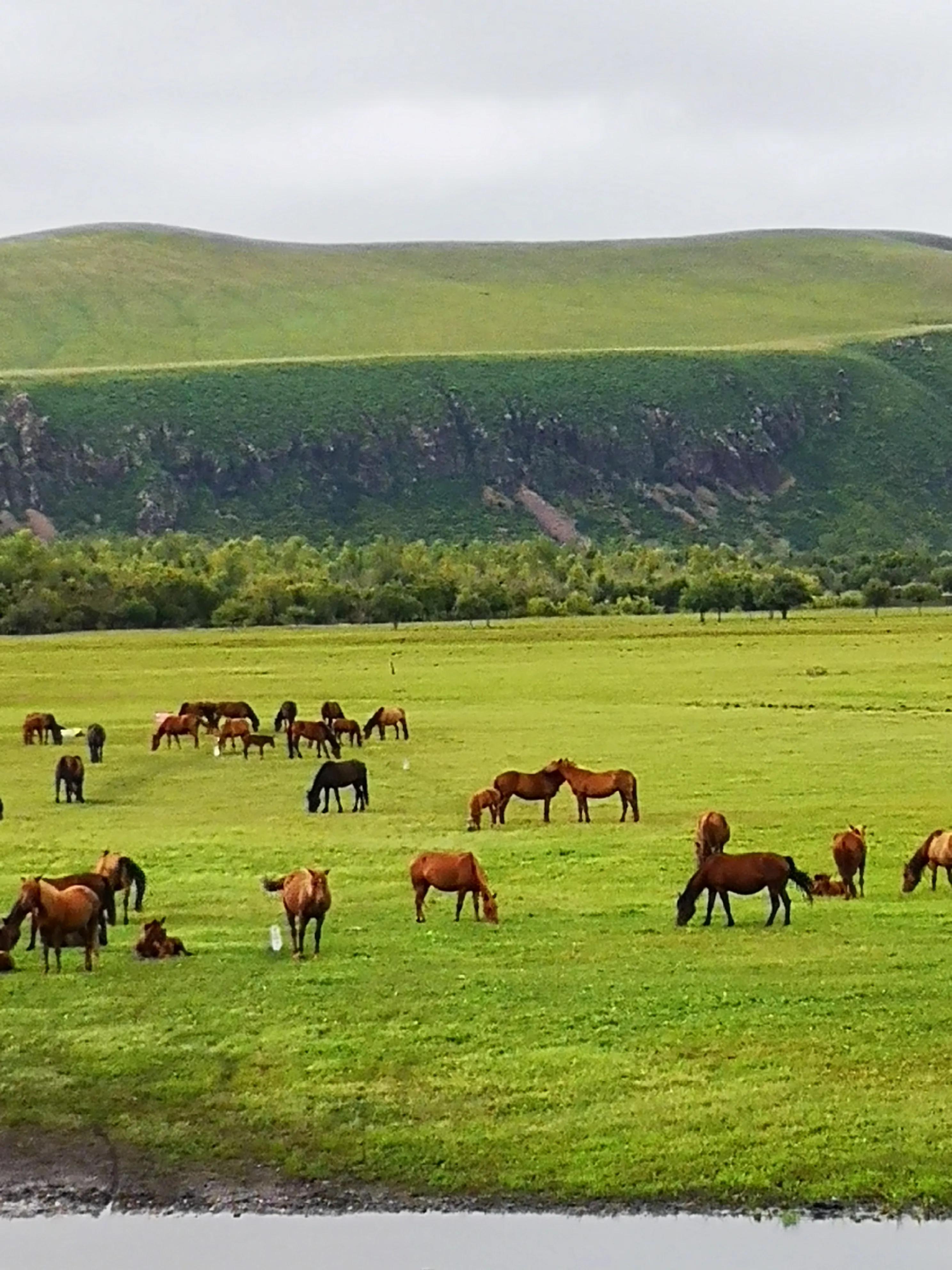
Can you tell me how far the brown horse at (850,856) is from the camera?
22938 millimetres

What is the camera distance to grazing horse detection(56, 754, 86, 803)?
3447cm

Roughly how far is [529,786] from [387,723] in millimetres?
15841

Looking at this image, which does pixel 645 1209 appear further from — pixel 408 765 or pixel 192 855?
pixel 408 765

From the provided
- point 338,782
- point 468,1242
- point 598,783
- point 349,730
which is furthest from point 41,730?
point 468,1242

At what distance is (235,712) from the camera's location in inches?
1827

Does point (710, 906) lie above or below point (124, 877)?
below

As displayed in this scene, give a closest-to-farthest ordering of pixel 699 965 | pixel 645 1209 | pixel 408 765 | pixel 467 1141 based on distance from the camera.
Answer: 1. pixel 645 1209
2. pixel 467 1141
3. pixel 699 965
4. pixel 408 765

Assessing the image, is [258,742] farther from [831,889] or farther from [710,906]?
[710,906]

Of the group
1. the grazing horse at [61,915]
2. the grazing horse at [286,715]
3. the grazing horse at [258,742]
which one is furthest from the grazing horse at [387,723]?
the grazing horse at [61,915]

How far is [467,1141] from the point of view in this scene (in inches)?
602

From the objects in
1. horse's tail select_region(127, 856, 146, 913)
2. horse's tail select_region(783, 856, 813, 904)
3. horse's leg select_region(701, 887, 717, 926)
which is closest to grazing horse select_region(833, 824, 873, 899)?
horse's tail select_region(783, 856, 813, 904)

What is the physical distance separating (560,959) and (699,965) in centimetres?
155

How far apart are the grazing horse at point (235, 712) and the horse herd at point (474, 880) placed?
13.6 meters

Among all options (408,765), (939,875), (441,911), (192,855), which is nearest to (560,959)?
(441,911)
